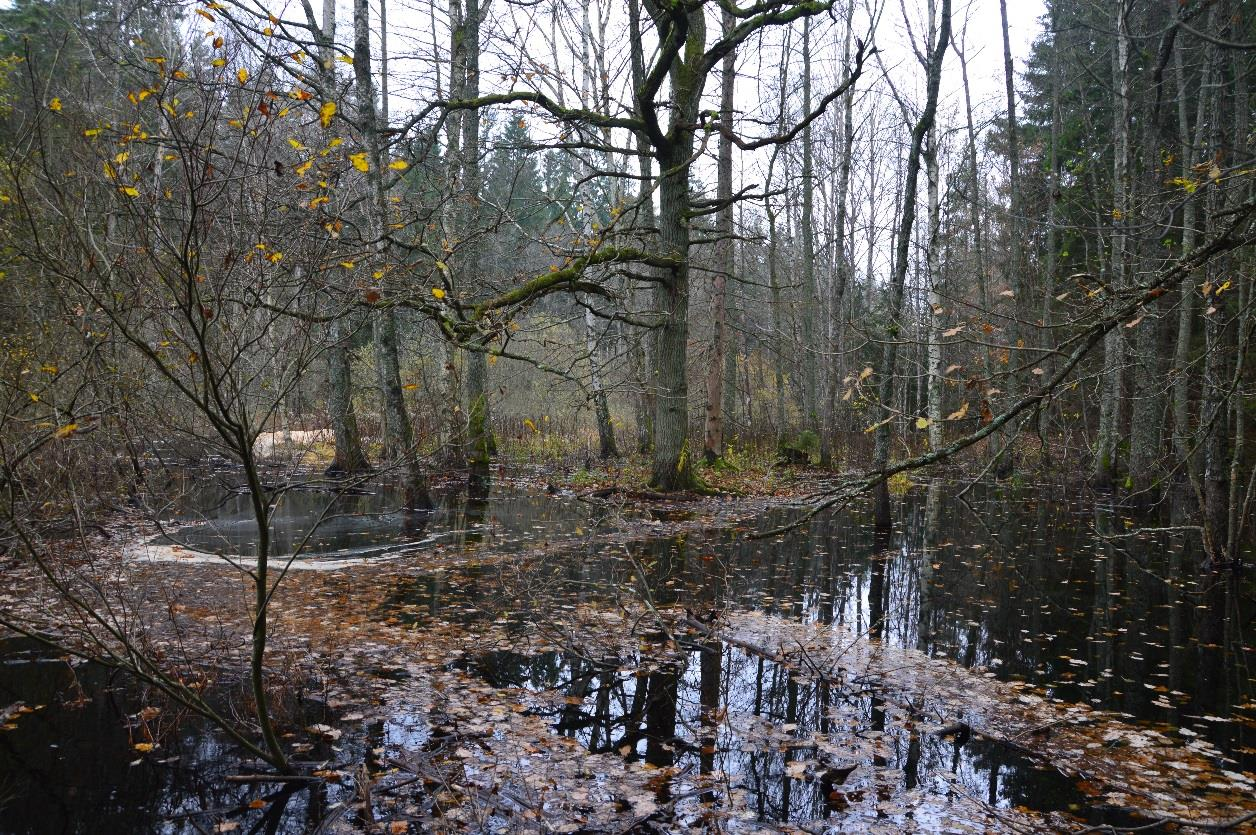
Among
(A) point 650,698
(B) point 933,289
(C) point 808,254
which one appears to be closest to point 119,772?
(A) point 650,698

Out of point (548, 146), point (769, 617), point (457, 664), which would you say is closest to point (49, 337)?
point (548, 146)

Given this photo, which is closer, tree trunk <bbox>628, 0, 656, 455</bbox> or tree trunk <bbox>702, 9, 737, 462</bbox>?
tree trunk <bbox>628, 0, 656, 455</bbox>

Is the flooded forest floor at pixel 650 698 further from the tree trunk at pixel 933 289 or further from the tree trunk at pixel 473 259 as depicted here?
the tree trunk at pixel 473 259

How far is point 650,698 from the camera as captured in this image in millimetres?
5824

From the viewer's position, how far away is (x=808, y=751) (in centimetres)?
498

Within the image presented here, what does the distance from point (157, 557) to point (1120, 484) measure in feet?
62.8

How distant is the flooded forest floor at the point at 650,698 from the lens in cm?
425

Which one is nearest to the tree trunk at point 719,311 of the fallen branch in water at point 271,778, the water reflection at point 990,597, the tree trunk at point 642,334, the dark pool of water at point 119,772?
the tree trunk at point 642,334

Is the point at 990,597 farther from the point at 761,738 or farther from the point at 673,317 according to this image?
the point at 673,317

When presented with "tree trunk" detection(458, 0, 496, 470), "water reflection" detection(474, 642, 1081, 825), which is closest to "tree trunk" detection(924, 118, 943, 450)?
"water reflection" detection(474, 642, 1081, 825)

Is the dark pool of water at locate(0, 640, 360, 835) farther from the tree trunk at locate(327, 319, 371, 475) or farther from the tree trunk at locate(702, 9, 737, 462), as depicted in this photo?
the tree trunk at locate(702, 9, 737, 462)

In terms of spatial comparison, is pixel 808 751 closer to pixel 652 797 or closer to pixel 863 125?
pixel 652 797

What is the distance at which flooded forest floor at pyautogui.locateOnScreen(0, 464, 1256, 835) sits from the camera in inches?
167

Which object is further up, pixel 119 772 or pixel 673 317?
pixel 673 317
